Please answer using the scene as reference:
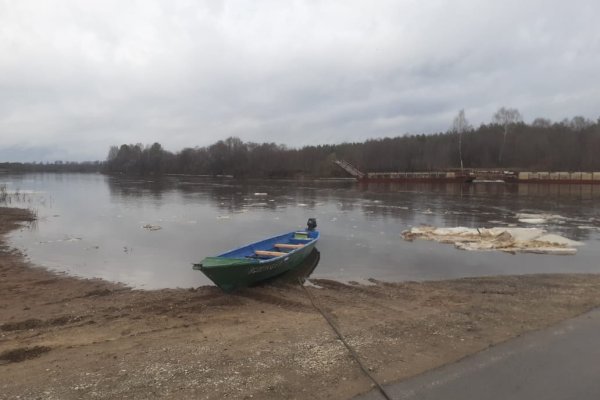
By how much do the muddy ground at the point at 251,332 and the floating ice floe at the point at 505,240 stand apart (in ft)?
17.3

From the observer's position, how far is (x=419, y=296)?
35.6 ft

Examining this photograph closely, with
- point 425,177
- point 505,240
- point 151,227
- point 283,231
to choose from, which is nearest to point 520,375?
point 505,240

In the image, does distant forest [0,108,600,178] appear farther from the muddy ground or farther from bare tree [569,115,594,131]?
the muddy ground

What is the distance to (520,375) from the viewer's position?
5.72 meters

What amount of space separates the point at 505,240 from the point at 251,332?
15.3 meters

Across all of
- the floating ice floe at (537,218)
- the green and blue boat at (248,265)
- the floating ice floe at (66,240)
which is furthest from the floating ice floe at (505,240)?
the floating ice floe at (66,240)

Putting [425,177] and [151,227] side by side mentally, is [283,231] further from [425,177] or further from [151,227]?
[425,177]

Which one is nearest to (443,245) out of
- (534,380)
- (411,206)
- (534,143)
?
(534,380)

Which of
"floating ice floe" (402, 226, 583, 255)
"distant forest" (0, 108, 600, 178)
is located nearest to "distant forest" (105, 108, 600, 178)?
"distant forest" (0, 108, 600, 178)

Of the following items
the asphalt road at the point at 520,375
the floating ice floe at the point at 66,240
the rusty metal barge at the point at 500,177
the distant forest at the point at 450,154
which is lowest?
the floating ice floe at the point at 66,240

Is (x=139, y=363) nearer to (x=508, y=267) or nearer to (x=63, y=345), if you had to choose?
(x=63, y=345)

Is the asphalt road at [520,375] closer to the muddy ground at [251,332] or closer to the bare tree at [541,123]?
the muddy ground at [251,332]

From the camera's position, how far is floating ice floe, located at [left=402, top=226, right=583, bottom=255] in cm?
1817

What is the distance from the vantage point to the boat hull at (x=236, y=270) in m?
11.2
